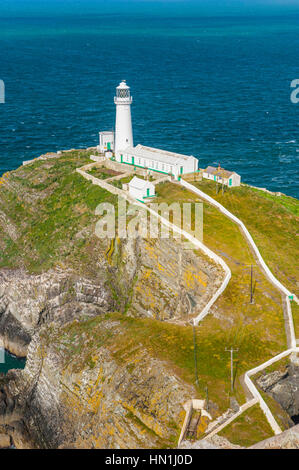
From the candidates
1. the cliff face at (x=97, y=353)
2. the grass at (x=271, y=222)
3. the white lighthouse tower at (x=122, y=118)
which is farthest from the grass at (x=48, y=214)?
the grass at (x=271, y=222)

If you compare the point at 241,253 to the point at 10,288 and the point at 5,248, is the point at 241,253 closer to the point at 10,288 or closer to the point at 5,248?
the point at 10,288

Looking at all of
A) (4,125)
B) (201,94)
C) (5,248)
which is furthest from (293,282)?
(201,94)

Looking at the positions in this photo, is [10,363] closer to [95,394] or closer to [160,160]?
[95,394]

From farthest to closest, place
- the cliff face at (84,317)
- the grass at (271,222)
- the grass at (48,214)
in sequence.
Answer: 1. the grass at (48,214)
2. the grass at (271,222)
3. the cliff face at (84,317)

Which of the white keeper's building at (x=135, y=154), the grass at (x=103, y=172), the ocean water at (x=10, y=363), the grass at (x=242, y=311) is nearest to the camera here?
the grass at (x=242, y=311)

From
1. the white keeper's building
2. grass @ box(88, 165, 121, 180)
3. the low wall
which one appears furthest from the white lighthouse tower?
the low wall

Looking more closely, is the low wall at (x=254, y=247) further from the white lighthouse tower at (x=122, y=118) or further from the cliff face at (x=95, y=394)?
the white lighthouse tower at (x=122, y=118)
